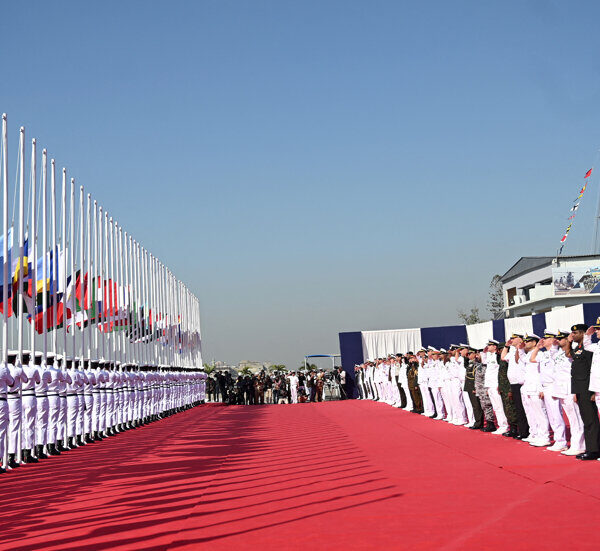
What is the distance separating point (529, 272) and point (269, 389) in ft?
95.6

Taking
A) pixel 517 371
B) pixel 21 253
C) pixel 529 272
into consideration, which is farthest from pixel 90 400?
pixel 529 272

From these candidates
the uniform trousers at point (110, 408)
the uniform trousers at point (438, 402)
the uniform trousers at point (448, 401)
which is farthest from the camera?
the uniform trousers at point (438, 402)

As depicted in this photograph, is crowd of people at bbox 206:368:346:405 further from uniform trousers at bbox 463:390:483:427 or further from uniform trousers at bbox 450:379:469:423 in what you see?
uniform trousers at bbox 463:390:483:427

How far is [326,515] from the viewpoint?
22.4ft

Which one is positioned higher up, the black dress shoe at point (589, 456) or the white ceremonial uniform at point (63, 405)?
the white ceremonial uniform at point (63, 405)

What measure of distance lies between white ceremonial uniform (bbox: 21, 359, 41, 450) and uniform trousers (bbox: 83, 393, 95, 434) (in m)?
2.85

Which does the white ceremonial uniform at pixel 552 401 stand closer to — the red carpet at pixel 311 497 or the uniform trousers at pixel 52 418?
the red carpet at pixel 311 497

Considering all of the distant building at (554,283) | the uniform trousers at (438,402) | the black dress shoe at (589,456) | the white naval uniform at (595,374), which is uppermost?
the distant building at (554,283)

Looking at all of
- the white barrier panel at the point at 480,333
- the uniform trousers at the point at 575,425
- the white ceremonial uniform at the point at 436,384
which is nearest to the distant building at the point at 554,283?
the white barrier panel at the point at 480,333

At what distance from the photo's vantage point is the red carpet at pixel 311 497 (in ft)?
19.3

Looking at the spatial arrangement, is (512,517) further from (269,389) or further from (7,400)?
(269,389)

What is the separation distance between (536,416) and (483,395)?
2835mm

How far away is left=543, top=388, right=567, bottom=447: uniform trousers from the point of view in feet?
37.7

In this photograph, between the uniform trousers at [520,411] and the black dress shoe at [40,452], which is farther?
the black dress shoe at [40,452]
